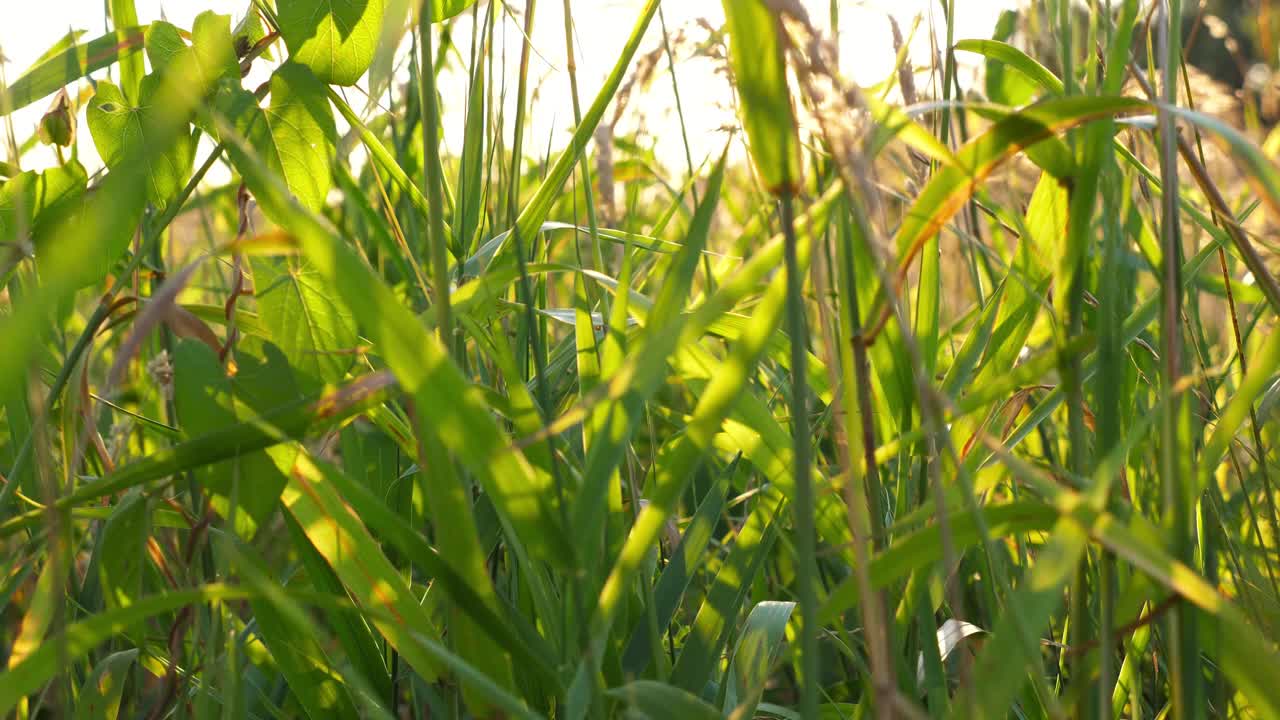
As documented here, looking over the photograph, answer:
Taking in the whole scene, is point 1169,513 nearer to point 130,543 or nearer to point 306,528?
point 306,528

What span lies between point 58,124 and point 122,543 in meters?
0.35

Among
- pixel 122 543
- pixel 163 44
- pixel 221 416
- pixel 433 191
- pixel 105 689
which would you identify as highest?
pixel 163 44

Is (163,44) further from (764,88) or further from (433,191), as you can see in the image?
(764,88)

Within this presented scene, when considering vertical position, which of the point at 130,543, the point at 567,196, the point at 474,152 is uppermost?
the point at 474,152

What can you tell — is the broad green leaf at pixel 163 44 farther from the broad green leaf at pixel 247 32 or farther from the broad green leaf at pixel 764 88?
the broad green leaf at pixel 764 88

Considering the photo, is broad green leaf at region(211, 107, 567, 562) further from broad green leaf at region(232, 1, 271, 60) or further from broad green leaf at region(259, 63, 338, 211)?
broad green leaf at region(232, 1, 271, 60)

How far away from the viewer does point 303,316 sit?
0.62 metres

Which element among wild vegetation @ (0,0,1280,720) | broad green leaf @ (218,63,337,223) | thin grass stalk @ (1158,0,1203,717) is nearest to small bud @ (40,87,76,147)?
wild vegetation @ (0,0,1280,720)

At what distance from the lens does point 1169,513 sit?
44 centimetres

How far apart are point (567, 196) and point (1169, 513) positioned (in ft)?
3.40

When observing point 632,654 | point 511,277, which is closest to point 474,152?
point 511,277

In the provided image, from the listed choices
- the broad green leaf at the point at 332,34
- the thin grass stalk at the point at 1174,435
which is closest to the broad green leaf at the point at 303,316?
the broad green leaf at the point at 332,34

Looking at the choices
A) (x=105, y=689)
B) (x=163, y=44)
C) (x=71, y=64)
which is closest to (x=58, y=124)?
(x=71, y=64)

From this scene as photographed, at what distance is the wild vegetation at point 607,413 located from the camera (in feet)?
1.35
